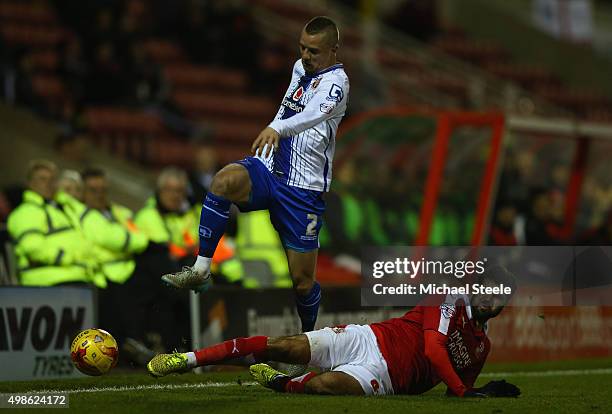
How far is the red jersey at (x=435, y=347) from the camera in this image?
763 cm

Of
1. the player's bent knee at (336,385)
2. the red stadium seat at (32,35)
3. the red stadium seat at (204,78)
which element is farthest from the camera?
the red stadium seat at (204,78)

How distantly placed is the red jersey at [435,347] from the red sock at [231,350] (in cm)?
77

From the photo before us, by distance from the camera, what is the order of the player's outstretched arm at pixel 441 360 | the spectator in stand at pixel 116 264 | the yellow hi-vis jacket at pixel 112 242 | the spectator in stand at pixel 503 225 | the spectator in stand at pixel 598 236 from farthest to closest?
the spectator in stand at pixel 598 236 < the spectator in stand at pixel 503 225 < the yellow hi-vis jacket at pixel 112 242 < the spectator in stand at pixel 116 264 < the player's outstretched arm at pixel 441 360

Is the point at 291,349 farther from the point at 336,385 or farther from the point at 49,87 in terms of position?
the point at 49,87

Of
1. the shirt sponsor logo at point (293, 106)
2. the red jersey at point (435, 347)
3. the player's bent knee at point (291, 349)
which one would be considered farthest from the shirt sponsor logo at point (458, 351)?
the shirt sponsor logo at point (293, 106)

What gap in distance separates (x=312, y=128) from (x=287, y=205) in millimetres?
537

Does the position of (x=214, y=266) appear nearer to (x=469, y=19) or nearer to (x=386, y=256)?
(x=386, y=256)

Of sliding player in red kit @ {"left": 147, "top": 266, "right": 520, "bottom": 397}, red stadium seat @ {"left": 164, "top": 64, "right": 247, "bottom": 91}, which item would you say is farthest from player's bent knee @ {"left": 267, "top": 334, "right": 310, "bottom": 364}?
red stadium seat @ {"left": 164, "top": 64, "right": 247, "bottom": 91}

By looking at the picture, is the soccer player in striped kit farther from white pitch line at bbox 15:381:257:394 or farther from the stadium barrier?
the stadium barrier

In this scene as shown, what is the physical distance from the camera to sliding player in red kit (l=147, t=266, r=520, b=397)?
301 inches

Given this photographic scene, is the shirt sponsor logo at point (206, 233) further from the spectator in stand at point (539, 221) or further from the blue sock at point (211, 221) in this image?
the spectator in stand at point (539, 221)

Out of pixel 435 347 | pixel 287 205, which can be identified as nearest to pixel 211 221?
pixel 287 205

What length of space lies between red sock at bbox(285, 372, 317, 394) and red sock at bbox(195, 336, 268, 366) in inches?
17.3

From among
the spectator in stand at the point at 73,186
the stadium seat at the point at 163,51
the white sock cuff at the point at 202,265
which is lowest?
the white sock cuff at the point at 202,265
